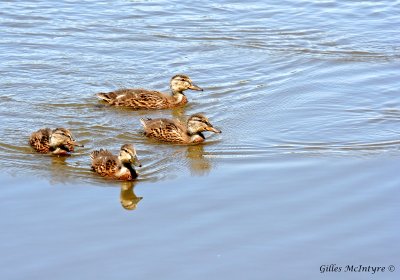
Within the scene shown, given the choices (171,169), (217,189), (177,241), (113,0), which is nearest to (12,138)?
(171,169)

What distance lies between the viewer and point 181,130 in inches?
427

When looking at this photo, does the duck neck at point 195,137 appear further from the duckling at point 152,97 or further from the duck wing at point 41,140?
the duck wing at point 41,140

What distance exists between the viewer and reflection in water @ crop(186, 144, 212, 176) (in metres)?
9.32

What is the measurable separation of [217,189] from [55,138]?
2129mm

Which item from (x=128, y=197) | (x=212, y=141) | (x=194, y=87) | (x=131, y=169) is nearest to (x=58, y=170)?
(x=131, y=169)

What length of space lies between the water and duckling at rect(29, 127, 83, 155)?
0.13m

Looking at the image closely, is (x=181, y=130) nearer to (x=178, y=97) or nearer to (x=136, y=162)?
(x=178, y=97)

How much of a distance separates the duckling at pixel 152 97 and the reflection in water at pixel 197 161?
1.60 m

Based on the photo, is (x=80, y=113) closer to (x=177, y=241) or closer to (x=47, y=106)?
(x=47, y=106)

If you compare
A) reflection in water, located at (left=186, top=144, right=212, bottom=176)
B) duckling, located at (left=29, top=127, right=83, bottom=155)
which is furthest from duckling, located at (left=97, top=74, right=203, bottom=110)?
duckling, located at (left=29, top=127, right=83, bottom=155)

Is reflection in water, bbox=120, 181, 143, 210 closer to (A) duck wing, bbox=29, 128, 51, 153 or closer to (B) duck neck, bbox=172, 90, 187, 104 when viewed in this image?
(A) duck wing, bbox=29, 128, 51, 153

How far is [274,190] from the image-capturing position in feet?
27.8
